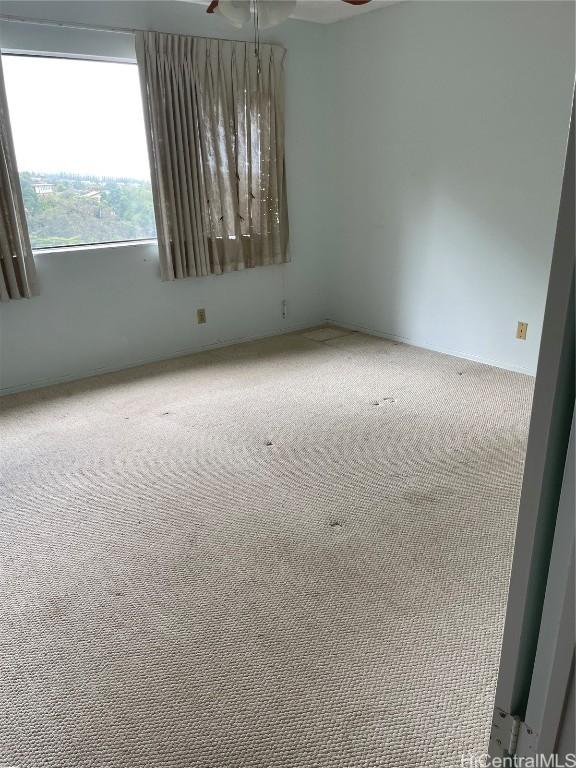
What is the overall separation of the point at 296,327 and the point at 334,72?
6.57 ft

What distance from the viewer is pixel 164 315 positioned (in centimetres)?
420

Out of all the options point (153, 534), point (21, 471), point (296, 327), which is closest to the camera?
point (153, 534)

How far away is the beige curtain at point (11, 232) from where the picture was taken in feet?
10.6

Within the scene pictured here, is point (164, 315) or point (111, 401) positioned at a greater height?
point (164, 315)

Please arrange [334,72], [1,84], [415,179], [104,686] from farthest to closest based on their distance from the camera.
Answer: [334,72]
[415,179]
[1,84]
[104,686]

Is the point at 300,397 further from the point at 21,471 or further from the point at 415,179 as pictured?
the point at 415,179

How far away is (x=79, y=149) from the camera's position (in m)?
3.64

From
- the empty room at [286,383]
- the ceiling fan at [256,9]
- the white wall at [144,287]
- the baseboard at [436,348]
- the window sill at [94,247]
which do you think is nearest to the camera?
the empty room at [286,383]

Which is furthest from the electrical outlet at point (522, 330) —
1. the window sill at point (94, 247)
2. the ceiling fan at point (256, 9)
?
the window sill at point (94, 247)

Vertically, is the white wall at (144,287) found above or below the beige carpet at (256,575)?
above

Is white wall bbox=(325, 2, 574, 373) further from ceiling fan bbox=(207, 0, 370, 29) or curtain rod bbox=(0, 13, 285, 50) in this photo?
ceiling fan bbox=(207, 0, 370, 29)

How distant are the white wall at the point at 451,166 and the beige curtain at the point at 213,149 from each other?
2.04 feet

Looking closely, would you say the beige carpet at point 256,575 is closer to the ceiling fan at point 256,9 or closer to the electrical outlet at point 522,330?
the electrical outlet at point 522,330

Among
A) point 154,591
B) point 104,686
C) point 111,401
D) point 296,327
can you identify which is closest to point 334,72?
point 296,327
